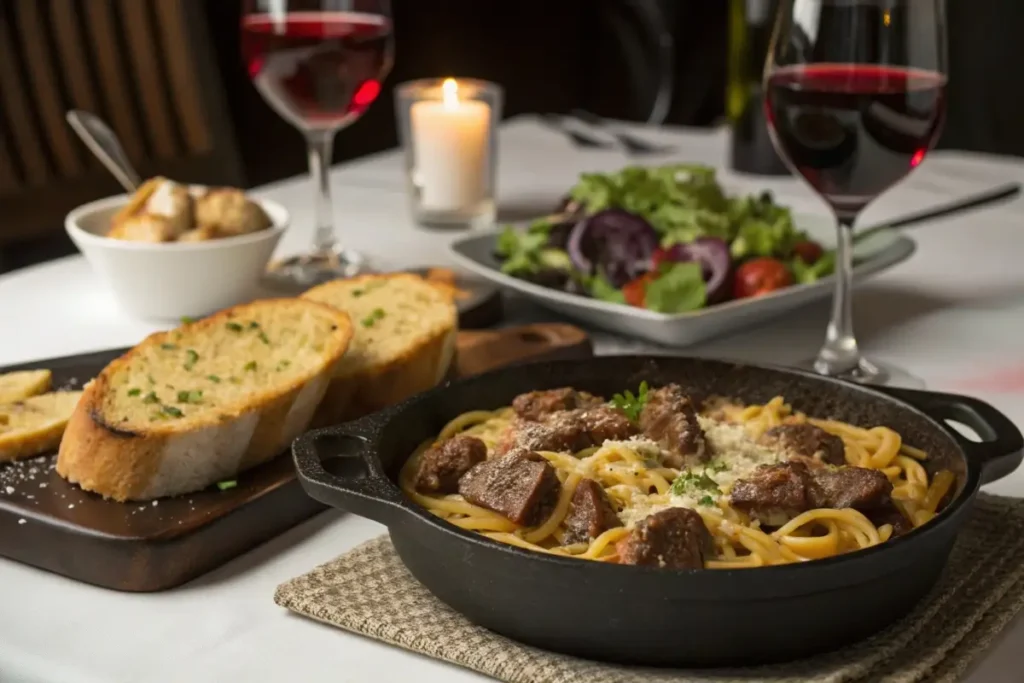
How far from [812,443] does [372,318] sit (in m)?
0.72

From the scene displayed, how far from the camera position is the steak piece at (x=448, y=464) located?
1.33m

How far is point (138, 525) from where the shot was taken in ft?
4.43

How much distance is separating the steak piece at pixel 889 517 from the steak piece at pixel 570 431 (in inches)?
10.6

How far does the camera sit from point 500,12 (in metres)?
6.69

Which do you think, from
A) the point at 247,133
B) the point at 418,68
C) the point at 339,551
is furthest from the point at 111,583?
the point at 418,68

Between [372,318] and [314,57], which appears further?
[314,57]

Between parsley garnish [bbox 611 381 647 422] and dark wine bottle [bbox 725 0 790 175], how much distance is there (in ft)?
4.93

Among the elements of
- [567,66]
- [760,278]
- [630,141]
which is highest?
[760,278]

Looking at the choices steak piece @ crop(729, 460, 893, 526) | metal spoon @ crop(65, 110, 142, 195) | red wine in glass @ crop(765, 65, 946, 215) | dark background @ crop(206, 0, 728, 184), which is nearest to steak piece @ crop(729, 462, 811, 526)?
steak piece @ crop(729, 460, 893, 526)

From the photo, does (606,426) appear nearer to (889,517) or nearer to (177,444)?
(889,517)

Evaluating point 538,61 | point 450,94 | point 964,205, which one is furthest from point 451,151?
point 538,61

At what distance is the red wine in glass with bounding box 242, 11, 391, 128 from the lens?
7.88ft

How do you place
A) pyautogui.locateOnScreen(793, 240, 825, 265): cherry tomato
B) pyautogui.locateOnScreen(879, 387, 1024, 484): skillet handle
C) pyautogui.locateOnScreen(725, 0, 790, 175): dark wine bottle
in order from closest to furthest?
pyautogui.locateOnScreen(879, 387, 1024, 484): skillet handle
pyautogui.locateOnScreen(793, 240, 825, 265): cherry tomato
pyautogui.locateOnScreen(725, 0, 790, 175): dark wine bottle

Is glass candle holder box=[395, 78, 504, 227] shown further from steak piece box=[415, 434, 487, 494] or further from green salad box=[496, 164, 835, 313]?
steak piece box=[415, 434, 487, 494]
